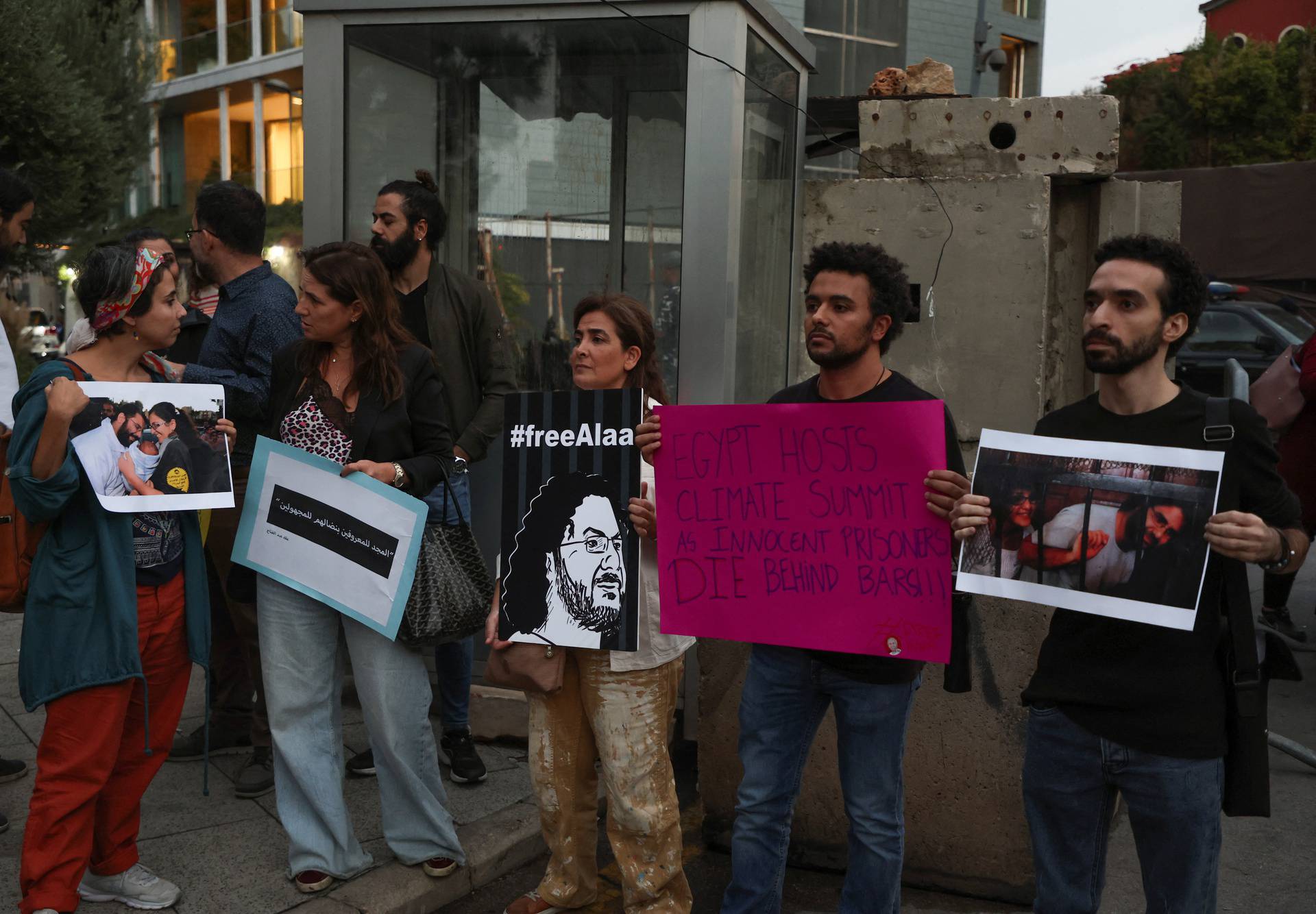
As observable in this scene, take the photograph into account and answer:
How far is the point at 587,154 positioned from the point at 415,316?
1249mm

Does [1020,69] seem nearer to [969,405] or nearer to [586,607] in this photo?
[969,405]

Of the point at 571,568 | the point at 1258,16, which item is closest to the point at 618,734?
the point at 571,568

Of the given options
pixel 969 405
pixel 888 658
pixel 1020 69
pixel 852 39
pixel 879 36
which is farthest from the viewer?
pixel 1020 69

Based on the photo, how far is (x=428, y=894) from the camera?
3574mm

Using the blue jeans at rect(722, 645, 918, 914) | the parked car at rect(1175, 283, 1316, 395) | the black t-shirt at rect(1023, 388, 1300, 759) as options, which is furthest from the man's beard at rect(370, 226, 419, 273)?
the parked car at rect(1175, 283, 1316, 395)

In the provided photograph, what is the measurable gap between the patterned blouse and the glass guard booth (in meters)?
1.62

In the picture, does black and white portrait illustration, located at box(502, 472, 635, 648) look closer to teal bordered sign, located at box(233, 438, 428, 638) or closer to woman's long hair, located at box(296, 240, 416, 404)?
teal bordered sign, located at box(233, 438, 428, 638)

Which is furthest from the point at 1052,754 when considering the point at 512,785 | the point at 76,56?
the point at 76,56

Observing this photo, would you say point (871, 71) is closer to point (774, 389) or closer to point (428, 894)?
point (774, 389)

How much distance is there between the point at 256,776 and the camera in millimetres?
4191

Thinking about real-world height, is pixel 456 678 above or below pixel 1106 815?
below

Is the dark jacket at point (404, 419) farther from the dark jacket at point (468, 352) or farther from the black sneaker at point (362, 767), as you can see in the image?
the black sneaker at point (362, 767)

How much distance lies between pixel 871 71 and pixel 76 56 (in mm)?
13391

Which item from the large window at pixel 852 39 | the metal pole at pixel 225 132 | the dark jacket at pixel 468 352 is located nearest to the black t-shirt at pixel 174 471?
the dark jacket at pixel 468 352
